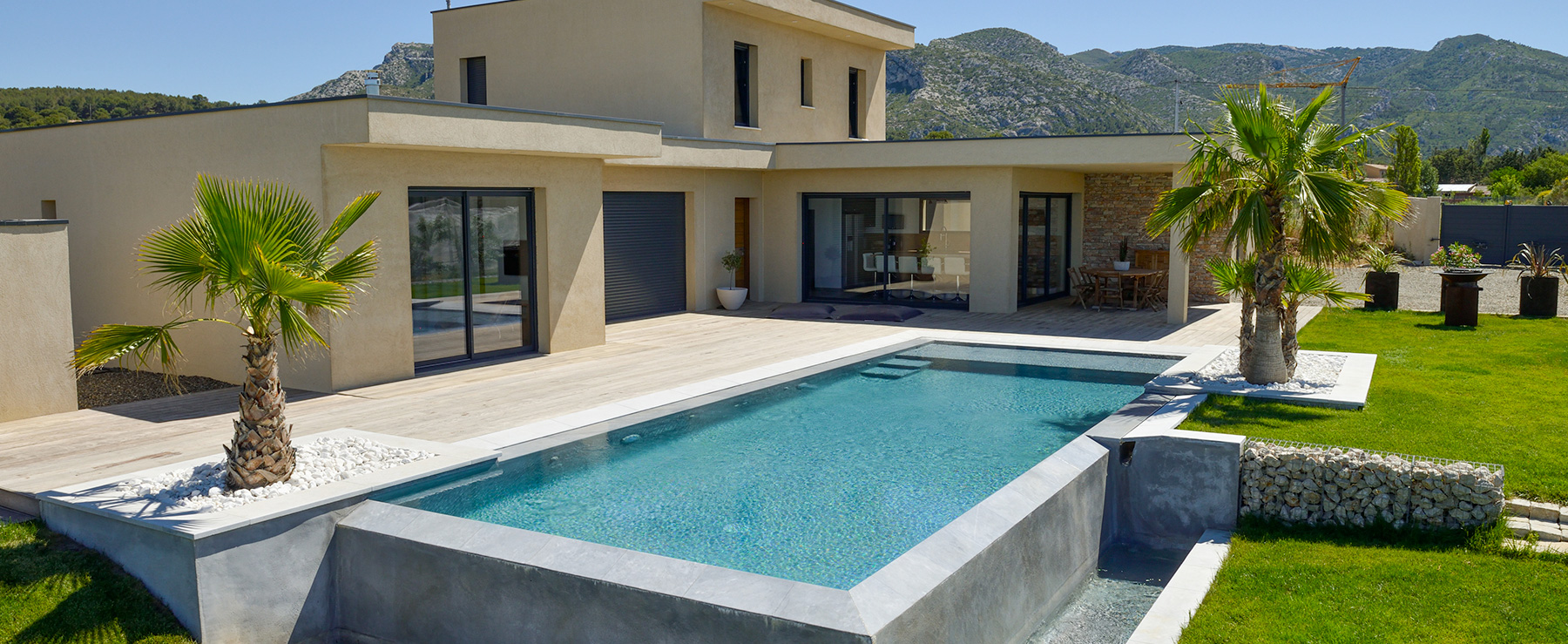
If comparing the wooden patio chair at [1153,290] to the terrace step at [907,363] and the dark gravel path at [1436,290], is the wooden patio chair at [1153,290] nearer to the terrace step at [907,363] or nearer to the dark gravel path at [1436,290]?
the dark gravel path at [1436,290]

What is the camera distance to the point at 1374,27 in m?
87.7

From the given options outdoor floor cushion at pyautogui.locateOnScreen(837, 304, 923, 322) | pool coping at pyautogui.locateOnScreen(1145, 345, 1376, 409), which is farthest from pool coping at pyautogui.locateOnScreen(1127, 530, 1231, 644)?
outdoor floor cushion at pyautogui.locateOnScreen(837, 304, 923, 322)

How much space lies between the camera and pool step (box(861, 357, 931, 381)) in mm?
12305

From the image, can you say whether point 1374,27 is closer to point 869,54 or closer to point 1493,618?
point 869,54

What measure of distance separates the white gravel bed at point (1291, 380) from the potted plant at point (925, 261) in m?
7.25

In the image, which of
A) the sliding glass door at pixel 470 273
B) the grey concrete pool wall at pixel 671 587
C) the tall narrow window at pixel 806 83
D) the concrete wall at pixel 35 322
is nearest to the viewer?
the grey concrete pool wall at pixel 671 587

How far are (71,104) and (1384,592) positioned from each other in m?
34.4

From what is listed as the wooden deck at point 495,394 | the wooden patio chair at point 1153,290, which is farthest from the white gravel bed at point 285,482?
the wooden patio chair at point 1153,290

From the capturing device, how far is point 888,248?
759 inches

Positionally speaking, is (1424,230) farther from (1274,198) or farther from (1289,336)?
(1274,198)

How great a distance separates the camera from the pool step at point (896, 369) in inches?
484

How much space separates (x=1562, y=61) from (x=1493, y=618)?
104 meters

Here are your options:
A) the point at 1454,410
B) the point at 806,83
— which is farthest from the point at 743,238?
the point at 1454,410

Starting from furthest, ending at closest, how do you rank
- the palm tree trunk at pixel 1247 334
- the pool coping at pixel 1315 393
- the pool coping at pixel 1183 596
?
the palm tree trunk at pixel 1247 334, the pool coping at pixel 1315 393, the pool coping at pixel 1183 596
